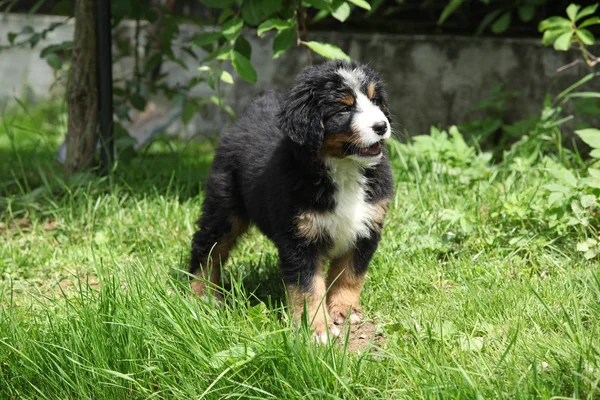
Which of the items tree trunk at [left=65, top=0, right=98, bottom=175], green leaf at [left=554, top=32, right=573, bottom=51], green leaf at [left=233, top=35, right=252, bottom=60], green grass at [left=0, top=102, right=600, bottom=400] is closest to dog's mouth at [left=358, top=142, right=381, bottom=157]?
green grass at [left=0, top=102, right=600, bottom=400]

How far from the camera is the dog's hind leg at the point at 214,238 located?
356 centimetres

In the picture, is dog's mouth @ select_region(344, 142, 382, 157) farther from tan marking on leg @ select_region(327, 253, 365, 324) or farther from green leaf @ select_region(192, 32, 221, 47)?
green leaf @ select_region(192, 32, 221, 47)

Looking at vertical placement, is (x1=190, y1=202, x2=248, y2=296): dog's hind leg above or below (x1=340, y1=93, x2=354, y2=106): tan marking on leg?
below

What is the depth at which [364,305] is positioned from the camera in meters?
3.20

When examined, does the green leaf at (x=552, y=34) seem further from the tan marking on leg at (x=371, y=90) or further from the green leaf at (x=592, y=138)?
the tan marking on leg at (x=371, y=90)

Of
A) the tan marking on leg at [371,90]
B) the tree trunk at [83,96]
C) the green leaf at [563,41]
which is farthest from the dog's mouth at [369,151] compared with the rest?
the tree trunk at [83,96]

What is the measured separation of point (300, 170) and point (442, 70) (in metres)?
3.07

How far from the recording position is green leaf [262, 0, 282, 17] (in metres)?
3.95

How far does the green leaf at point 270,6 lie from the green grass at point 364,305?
127cm

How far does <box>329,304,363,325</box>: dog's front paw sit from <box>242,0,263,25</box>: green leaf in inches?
67.7

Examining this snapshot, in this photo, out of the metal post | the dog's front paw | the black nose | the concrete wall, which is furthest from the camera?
the concrete wall

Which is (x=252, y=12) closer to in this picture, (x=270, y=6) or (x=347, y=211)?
(x=270, y=6)

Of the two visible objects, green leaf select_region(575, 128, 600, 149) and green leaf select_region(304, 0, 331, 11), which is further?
green leaf select_region(304, 0, 331, 11)

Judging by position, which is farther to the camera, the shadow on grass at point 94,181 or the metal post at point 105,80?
the metal post at point 105,80
